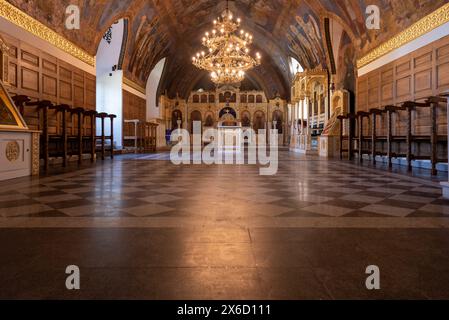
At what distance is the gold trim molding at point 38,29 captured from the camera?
7.33 meters

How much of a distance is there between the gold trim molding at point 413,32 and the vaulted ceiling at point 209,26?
0.60ft

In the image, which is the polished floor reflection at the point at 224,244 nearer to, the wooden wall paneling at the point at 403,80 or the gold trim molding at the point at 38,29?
the gold trim molding at the point at 38,29

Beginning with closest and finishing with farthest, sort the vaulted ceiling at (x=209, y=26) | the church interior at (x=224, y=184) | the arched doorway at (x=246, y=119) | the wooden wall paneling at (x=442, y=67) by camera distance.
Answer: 1. the church interior at (x=224, y=184)
2. the wooden wall paneling at (x=442, y=67)
3. the vaulted ceiling at (x=209, y=26)
4. the arched doorway at (x=246, y=119)

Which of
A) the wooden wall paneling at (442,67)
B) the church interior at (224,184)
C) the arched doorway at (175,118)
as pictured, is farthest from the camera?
the arched doorway at (175,118)

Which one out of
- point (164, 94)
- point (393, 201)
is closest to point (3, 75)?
point (393, 201)

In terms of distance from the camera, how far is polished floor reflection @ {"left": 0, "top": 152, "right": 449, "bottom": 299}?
1330 millimetres

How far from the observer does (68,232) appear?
217 centimetres

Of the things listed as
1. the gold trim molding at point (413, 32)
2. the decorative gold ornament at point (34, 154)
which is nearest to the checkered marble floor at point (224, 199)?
the decorative gold ornament at point (34, 154)

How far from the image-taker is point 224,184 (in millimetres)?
4695

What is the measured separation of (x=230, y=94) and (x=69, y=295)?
31.8m

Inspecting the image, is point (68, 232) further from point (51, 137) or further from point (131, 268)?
point (51, 137)

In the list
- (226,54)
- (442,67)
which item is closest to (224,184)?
(442,67)

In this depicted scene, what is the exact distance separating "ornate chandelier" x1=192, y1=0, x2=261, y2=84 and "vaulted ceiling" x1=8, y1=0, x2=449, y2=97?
3388 millimetres

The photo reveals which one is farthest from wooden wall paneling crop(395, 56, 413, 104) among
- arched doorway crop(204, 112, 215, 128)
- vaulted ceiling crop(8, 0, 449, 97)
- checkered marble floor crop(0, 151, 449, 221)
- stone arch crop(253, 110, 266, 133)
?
arched doorway crop(204, 112, 215, 128)
